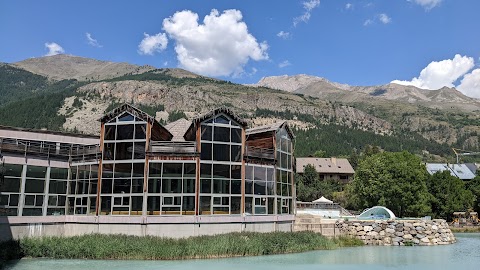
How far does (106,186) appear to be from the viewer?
98.8ft

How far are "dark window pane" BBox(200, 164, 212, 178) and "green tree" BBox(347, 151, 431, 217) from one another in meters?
29.0

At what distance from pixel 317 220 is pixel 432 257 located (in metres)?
10.7

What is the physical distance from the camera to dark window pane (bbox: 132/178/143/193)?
29.4 meters

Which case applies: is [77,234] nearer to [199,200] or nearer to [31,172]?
[31,172]

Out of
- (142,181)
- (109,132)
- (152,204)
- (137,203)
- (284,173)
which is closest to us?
(137,203)

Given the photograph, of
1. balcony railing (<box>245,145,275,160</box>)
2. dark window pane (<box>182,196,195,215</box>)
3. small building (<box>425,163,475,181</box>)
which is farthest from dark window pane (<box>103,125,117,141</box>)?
small building (<box>425,163,475,181</box>)

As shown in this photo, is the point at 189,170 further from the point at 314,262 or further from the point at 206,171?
the point at 314,262

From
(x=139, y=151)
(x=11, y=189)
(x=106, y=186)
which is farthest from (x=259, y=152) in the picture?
(x=11, y=189)

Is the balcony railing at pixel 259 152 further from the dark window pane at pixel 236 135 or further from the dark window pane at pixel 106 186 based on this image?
the dark window pane at pixel 106 186

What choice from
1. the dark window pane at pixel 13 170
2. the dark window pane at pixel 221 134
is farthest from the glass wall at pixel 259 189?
the dark window pane at pixel 13 170

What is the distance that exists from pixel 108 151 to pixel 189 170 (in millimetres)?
6155

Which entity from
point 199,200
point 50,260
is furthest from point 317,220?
point 50,260

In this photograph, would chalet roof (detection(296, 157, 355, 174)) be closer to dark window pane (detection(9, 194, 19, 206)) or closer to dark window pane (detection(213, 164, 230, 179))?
dark window pane (detection(213, 164, 230, 179))

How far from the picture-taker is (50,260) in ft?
83.7
